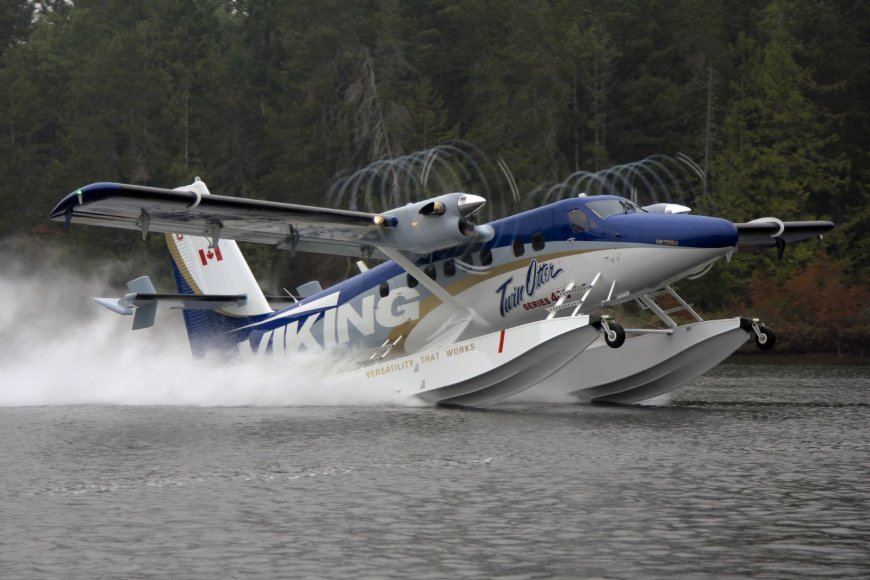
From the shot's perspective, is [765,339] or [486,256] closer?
[765,339]

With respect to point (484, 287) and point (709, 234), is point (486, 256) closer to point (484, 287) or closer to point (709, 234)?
point (484, 287)

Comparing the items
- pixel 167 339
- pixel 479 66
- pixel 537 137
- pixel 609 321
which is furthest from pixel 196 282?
pixel 479 66

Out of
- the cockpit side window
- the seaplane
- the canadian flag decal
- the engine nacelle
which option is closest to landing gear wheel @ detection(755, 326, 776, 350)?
the seaplane

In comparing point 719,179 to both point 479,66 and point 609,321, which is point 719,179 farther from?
point 609,321

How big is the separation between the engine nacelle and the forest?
64.7 feet

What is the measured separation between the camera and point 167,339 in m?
54.5

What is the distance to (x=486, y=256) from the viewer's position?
22250 millimetres

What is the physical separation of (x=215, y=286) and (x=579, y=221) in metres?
8.84

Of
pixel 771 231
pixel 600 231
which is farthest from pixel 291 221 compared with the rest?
pixel 771 231

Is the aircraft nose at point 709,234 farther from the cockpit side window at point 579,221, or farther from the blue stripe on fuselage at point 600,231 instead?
the cockpit side window at point 579,221

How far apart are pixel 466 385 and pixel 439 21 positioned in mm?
53767

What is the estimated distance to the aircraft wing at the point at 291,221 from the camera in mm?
20219

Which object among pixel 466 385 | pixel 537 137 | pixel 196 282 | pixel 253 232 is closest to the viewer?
pixel 466 385

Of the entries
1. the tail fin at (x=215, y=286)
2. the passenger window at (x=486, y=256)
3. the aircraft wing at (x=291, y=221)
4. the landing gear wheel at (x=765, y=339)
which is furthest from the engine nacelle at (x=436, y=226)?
the landing gear wheel at (x=765, y=339)
